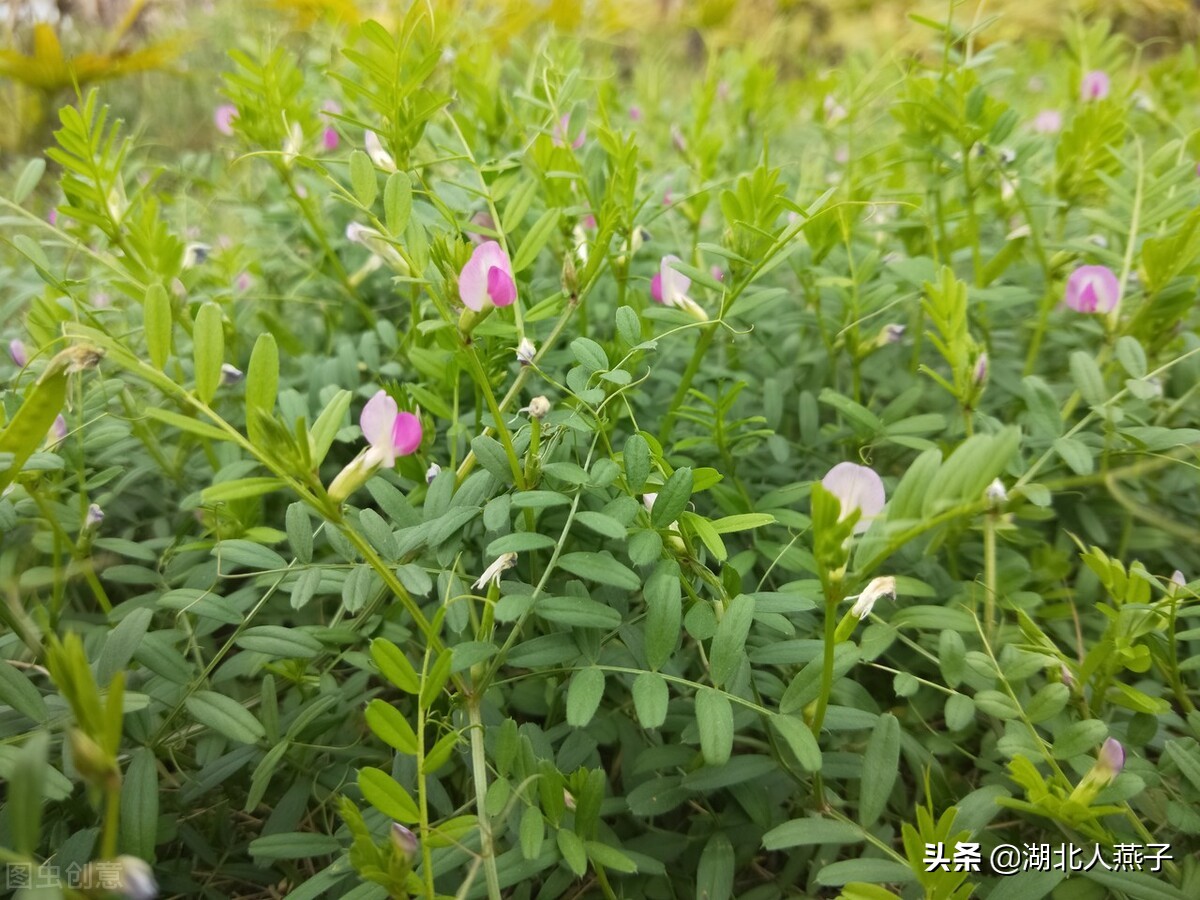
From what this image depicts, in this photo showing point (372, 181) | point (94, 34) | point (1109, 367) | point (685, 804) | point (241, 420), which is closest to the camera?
point (372, 181)

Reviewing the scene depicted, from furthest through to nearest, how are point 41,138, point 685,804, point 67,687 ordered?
point 41,138 < point 685,804 < point 67,687

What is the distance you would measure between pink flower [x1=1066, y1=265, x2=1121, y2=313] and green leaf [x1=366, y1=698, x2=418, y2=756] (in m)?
0.85

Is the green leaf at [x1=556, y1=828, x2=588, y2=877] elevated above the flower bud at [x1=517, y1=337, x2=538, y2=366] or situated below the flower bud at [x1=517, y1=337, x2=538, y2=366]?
below

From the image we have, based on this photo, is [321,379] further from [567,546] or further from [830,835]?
[830,835]

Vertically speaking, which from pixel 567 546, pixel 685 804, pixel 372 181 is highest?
pixel 372 181

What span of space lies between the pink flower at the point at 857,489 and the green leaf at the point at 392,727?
0.36m

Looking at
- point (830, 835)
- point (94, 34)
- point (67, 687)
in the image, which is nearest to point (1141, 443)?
point (830, 835)

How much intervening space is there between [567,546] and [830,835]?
0.33 m

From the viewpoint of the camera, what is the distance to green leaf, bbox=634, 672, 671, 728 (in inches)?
23.5

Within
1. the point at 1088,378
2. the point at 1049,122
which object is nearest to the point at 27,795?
the point at 1088,378

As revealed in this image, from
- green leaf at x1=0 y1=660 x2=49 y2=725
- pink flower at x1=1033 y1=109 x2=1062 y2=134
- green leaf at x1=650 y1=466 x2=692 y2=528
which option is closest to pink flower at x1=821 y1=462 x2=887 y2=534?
green leaf at x1=650 y1=466 x2=692 y2=528

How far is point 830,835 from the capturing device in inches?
24.2

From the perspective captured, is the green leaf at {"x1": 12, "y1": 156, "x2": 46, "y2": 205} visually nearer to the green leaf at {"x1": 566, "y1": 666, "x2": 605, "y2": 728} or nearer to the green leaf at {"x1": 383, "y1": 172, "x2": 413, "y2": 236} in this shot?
the green leaf at {"x1": 383, "y1": 172, "x2": 413, "y2": 236}

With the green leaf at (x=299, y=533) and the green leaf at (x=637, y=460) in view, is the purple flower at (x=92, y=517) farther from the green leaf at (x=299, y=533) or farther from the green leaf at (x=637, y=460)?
the green leaf at (x=637, y=460)
